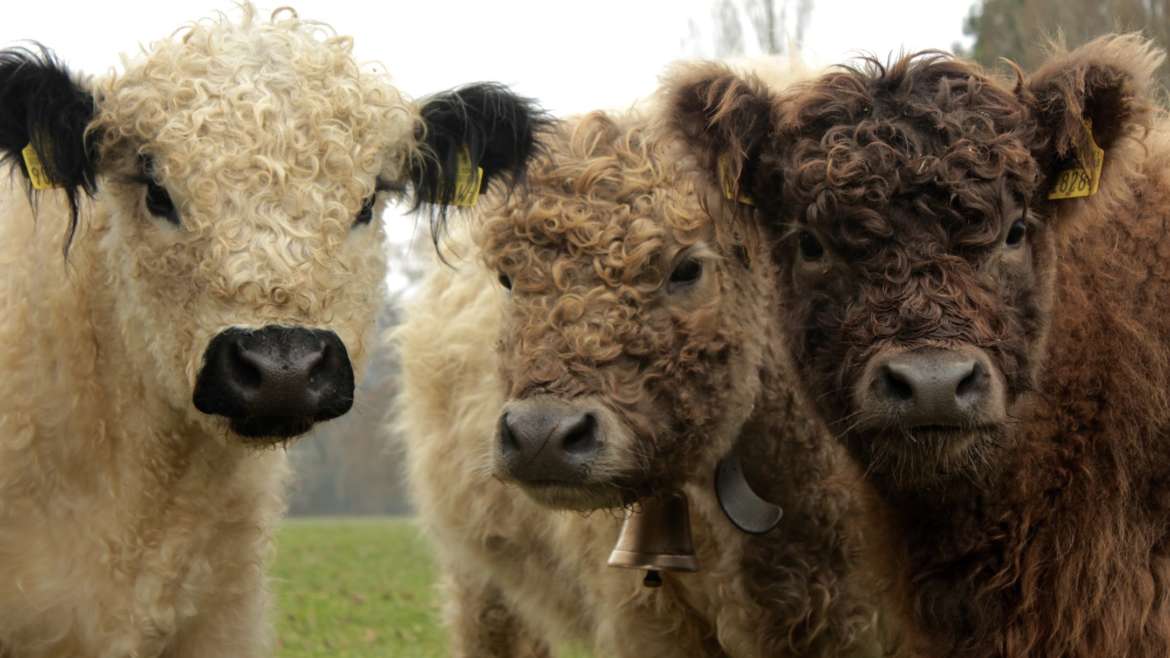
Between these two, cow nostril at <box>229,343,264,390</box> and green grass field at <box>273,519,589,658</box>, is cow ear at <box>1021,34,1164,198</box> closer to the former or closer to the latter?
cow nostril at <box>229,343,264,390</box>

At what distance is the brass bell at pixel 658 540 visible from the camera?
489 centimetres

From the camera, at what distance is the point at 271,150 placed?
14.5ft

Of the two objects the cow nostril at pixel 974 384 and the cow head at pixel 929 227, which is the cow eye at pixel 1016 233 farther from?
the cow nostril at pixel 974 384

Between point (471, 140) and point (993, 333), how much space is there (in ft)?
6.88

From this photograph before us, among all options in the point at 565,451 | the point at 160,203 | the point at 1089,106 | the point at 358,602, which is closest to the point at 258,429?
the point at 160,203

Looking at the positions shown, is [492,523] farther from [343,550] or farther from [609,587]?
[343,550]

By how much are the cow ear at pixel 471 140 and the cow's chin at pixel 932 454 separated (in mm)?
1751

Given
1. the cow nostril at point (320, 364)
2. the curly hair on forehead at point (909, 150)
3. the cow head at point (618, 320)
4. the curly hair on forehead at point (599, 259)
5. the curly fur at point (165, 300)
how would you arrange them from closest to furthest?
the curly hair on forehead at point (909, 150) < the cow nostril at point (320, 364) < the curly fur at point (165, 300) < the cow head at point (618, 320) < the curly hair on forehead at point (599, 259)

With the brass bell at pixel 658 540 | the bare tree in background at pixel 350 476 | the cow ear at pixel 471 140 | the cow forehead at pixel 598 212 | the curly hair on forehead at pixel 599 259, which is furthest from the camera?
the bare tree in background at pixel 350 476

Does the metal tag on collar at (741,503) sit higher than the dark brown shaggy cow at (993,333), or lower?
lower

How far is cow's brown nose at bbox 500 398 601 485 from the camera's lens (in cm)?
437

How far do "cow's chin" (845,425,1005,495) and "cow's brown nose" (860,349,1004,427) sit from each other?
63 millimetres

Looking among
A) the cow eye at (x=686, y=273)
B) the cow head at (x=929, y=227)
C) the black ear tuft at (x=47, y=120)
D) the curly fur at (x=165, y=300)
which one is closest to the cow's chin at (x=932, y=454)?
the cow head at (x=929, y=227)

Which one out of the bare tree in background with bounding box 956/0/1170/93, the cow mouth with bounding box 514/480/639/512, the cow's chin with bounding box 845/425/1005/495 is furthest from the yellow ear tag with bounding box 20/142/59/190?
the bare tree in background with bounding box 956/0/1170/93
